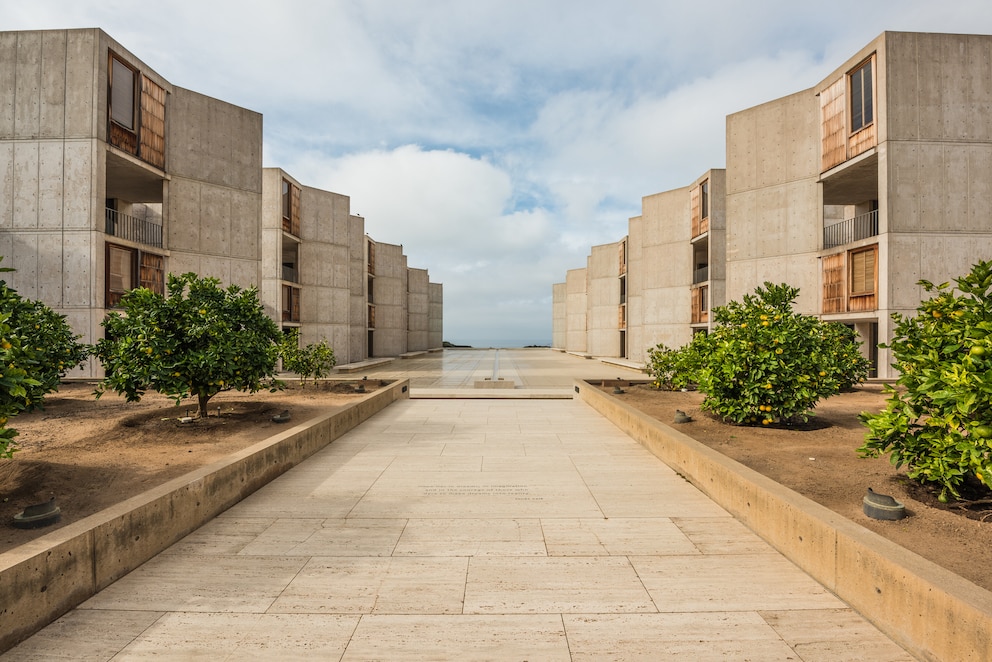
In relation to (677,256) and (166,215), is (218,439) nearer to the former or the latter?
(166,215)

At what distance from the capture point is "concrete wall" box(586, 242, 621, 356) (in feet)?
139

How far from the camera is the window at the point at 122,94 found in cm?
1700

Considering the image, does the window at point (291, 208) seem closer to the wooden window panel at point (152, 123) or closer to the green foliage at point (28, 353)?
the wooden window panel at point (152, 123)

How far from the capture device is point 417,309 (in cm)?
5428

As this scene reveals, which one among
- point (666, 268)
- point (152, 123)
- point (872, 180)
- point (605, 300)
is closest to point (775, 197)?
point (872, 180)

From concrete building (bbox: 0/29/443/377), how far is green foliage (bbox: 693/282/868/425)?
16.5m

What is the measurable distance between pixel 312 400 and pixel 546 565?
9.02 metres

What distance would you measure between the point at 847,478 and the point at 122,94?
79.0 ft

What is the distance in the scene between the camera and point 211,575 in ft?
12.2

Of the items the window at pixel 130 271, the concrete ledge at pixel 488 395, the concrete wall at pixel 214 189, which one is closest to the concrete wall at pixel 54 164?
the window at pixel 130 271

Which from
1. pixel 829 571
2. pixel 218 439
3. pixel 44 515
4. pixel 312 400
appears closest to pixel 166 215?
pixel 312 400

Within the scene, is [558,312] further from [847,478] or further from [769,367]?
[847,478]

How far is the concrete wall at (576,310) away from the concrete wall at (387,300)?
2108 cm

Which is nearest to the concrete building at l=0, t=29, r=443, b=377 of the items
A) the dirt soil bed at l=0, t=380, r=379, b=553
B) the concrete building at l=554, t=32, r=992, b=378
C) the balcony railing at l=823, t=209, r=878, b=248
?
the dirt soil bed at l=0, t=380, r=379, b=553
